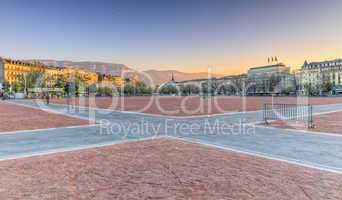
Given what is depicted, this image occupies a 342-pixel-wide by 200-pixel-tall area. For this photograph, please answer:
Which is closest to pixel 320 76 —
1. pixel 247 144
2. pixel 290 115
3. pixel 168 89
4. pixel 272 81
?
pixel 272 81

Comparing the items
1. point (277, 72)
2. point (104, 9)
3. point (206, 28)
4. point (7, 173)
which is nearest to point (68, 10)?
point (104, 9)

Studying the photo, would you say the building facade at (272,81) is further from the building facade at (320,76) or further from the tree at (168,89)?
the tree at (168,89)

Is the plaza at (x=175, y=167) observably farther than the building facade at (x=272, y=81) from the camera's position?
No

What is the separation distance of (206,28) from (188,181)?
29229mm

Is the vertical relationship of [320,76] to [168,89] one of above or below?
above

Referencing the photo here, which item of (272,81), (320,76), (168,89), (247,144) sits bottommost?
(247,144)

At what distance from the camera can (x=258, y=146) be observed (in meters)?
6.83

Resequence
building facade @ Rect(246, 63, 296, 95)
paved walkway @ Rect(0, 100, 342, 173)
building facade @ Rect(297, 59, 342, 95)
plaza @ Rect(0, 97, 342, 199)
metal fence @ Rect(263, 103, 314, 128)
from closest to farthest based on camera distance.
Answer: plaza @ Rect(0, 97, 342, 199) → paved walkway @ Rect(0, 100, 342, 173) → metal fence @ Rect(263, 103, 314, 128) → building facade @ Rect(297, 59, 342, 95) → building facade @ Rect(246, 63, 296, 95)

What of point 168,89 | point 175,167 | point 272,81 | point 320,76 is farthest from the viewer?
point 168,89

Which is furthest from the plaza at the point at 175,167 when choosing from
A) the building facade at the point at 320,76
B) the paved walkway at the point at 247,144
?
the building facade at the point at 320,76

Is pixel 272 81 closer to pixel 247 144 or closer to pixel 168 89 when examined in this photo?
pixel 168 89

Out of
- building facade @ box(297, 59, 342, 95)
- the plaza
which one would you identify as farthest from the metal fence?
building facade @ box(297, 59, 342, 95)

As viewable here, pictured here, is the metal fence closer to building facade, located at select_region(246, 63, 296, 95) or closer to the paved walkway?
the paved walkway

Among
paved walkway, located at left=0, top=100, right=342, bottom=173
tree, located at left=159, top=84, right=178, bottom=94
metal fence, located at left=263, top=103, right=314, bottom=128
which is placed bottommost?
paved walkway, located at left=0, top=100, right=342, bottom=173
